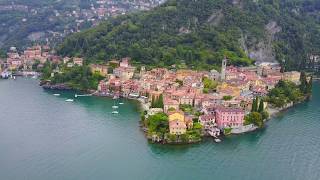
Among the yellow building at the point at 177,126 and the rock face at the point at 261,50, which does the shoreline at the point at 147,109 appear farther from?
the rock face at the point at 261,50

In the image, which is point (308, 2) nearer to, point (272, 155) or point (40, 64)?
point (40, 64)

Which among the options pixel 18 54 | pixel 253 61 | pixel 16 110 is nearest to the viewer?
pixel 16 110

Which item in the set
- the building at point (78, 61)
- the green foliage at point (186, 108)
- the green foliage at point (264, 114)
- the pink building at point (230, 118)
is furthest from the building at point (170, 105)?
the building at point (78, 61)

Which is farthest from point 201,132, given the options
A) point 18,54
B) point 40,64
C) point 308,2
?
point 308,2

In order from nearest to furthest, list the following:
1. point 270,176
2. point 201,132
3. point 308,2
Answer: point 270,176 → point 201,132 → point 308,2

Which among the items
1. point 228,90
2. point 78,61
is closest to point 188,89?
point 228,90

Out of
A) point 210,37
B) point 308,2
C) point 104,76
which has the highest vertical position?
point 308,2

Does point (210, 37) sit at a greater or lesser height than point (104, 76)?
greater

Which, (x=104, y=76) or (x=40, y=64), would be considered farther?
(x=40, y=64)
